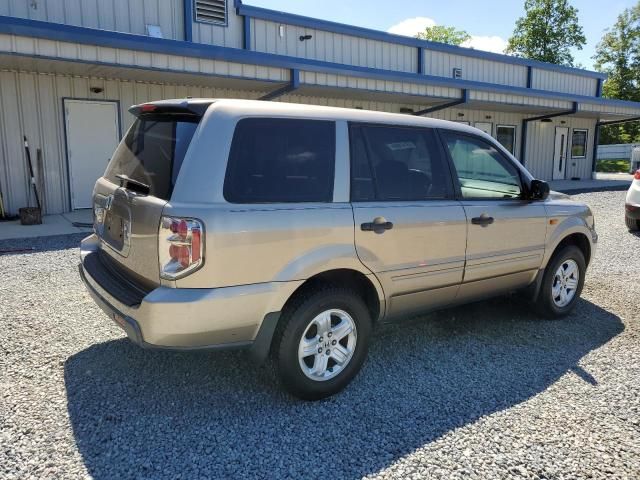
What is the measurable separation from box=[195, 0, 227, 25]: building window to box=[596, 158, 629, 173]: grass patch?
29.7 metres

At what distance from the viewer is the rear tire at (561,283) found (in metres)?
4.63

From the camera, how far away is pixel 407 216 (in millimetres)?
3445

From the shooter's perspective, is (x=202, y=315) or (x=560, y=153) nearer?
(x=202, y=315)

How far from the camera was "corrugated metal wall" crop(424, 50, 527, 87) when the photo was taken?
688 inches

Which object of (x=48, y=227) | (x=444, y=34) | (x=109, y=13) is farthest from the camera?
(x=444, y=34)

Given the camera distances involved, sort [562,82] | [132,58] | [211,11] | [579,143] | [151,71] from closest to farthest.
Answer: [132,58] < [151,71] < [211,11] < [562,82] < [579,143]

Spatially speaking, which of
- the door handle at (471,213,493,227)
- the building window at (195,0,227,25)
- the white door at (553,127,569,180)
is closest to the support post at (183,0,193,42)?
the building window at (195,0,227,25)

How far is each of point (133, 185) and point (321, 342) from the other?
154 centimetres

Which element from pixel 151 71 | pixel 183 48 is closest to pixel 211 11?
pixel 183 48

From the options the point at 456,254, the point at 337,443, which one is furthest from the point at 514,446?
the point at 456,254

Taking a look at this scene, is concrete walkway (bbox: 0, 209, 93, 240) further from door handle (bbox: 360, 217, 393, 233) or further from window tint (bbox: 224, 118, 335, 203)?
door handle (bbox: 360, 217, 393, 233)

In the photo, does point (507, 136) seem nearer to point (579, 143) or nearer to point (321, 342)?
point (579, 143)

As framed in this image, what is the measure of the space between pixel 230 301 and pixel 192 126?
104 centimetres

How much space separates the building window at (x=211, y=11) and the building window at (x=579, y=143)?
16.6 meters
